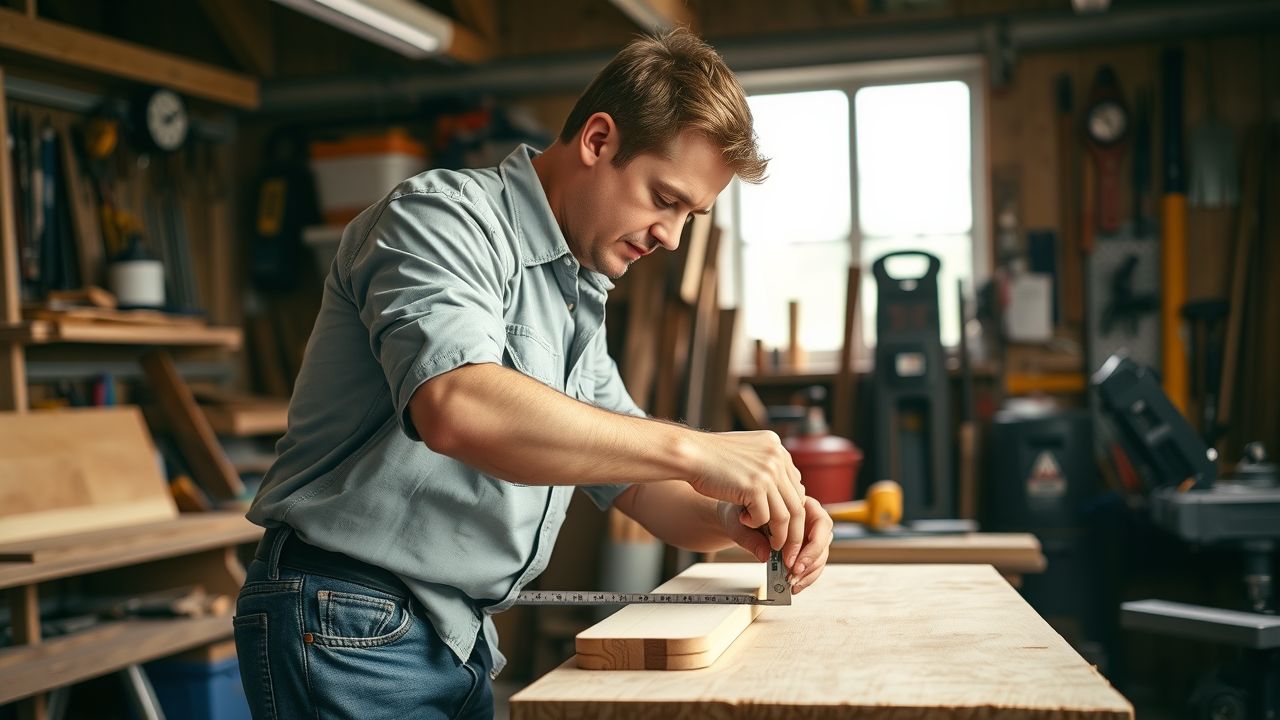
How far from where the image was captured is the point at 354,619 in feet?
4.68

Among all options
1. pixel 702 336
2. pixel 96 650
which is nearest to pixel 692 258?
pixel 702 336

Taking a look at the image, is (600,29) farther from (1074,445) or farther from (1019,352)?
(1074,445)

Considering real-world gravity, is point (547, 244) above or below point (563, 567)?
above

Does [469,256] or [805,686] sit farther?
[469,256]

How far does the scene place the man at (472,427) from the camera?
48.5 inches

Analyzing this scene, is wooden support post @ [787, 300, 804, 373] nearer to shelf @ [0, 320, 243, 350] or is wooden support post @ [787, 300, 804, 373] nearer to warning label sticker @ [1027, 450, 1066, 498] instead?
warning label sticker @ [1027, 450, 1066, 498]

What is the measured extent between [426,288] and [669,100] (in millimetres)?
438

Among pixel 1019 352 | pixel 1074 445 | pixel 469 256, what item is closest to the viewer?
pixel 469 256

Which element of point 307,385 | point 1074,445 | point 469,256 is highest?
point 469,256

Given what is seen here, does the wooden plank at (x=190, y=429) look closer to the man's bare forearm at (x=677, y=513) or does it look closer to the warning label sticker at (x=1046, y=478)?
the man's bare forearm at (x=677, y=513)

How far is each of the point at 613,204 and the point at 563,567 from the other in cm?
390

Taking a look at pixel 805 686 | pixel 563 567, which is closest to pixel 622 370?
pixel 563 567

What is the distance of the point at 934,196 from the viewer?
5301 mm

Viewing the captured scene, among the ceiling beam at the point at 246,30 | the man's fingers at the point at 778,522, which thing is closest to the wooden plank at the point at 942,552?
the man's fingers at the point at 778,522
